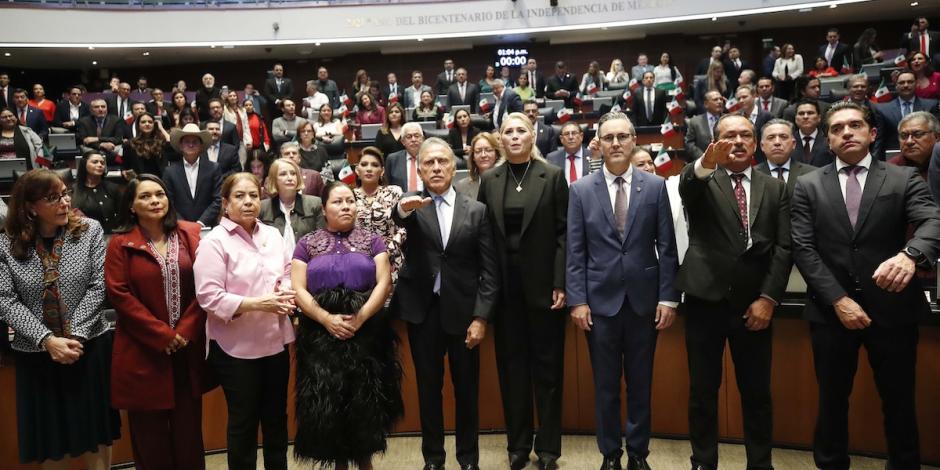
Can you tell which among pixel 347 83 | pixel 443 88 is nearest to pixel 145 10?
pixel 347 83

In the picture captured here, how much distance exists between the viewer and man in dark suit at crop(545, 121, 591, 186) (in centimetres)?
538

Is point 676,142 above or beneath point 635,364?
above

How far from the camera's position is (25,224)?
2758 mm

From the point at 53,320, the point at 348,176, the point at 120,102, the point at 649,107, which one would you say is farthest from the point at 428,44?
the point at 53,320

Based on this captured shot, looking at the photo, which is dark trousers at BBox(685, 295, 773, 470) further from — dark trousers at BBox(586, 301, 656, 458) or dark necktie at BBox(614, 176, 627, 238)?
dark necktie at BBox(614, 176, 627, 238)

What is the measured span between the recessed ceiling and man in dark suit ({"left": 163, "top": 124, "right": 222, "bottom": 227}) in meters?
11.7

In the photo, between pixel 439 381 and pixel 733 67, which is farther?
pixel 733 67

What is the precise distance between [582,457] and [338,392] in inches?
52.5

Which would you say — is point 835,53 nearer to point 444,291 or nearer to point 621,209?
point 621,209

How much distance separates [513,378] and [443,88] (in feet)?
34.3

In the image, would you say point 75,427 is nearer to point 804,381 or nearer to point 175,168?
point 175,168

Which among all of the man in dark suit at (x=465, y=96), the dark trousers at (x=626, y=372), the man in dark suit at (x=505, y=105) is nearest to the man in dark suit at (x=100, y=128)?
the man in dark suit at (x=505, y=105)

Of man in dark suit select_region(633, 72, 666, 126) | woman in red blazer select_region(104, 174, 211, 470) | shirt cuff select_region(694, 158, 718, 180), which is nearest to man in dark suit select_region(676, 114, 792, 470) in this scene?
shirt cuff select_region(694, 158, 718, 180)

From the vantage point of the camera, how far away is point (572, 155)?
18.0 ft
